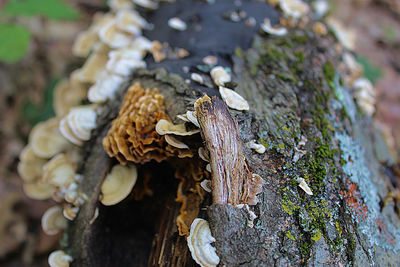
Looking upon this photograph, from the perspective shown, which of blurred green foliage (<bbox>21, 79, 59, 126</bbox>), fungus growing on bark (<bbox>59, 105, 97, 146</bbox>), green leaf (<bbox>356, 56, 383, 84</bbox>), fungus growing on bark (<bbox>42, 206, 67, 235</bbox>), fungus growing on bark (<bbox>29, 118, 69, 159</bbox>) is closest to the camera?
fungus growing on bark (<bbox>59, 105, 97, 146</bbox>)

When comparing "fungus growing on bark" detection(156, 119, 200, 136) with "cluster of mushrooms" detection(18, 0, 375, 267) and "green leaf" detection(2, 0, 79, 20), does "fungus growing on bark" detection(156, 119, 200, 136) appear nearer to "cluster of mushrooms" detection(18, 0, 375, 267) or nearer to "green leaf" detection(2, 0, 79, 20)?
"cluster of mushrooms" detection(18, 0, 375, 267)

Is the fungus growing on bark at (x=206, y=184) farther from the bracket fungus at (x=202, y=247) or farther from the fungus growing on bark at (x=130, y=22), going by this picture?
the fungus growing on bark at (x=130, y=22)

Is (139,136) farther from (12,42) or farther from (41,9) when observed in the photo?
(41,9)

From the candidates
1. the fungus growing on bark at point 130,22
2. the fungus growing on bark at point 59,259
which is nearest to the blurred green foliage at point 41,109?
the fungus growing on bark at point 130,22

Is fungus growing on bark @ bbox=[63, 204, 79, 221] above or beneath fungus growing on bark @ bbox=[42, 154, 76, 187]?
beneath

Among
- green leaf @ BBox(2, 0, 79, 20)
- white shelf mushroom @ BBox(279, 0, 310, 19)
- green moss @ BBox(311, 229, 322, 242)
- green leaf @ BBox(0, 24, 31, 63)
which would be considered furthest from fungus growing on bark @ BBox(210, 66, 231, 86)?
green leaf @ BBox(2, 0, 79, 20)

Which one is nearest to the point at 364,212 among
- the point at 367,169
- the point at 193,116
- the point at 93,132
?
the point at 367,169
